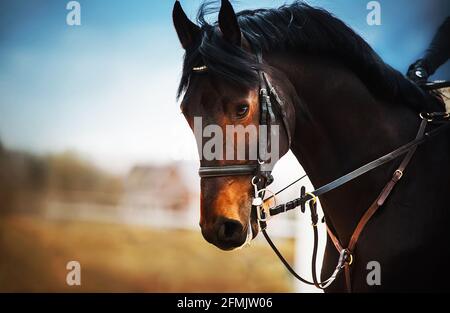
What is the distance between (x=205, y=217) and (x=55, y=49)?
3548mm

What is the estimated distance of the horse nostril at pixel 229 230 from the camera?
68.8 inches

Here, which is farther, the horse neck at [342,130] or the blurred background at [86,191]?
the blurred background at [86,191]

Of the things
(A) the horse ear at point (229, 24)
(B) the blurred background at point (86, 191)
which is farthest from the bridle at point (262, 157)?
(B) the blurred background at point (86, 191)

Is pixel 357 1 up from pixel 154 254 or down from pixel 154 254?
up

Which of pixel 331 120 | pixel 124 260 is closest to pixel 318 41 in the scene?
pixel 331 120

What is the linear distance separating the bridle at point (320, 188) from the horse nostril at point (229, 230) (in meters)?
0.11

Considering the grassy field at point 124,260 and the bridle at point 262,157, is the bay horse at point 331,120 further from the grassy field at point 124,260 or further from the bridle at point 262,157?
the grassy field at point 124,260

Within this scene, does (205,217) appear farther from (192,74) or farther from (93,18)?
(93,18)

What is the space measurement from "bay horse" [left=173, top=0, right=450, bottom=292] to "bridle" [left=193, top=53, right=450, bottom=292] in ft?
0.07

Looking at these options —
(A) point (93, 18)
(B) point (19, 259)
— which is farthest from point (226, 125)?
(B) point (19, 259)

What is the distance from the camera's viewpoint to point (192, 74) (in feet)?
6.24

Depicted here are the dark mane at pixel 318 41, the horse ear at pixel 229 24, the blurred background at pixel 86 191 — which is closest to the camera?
the horse ear at pixel 229 24

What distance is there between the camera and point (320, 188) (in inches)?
79.0
